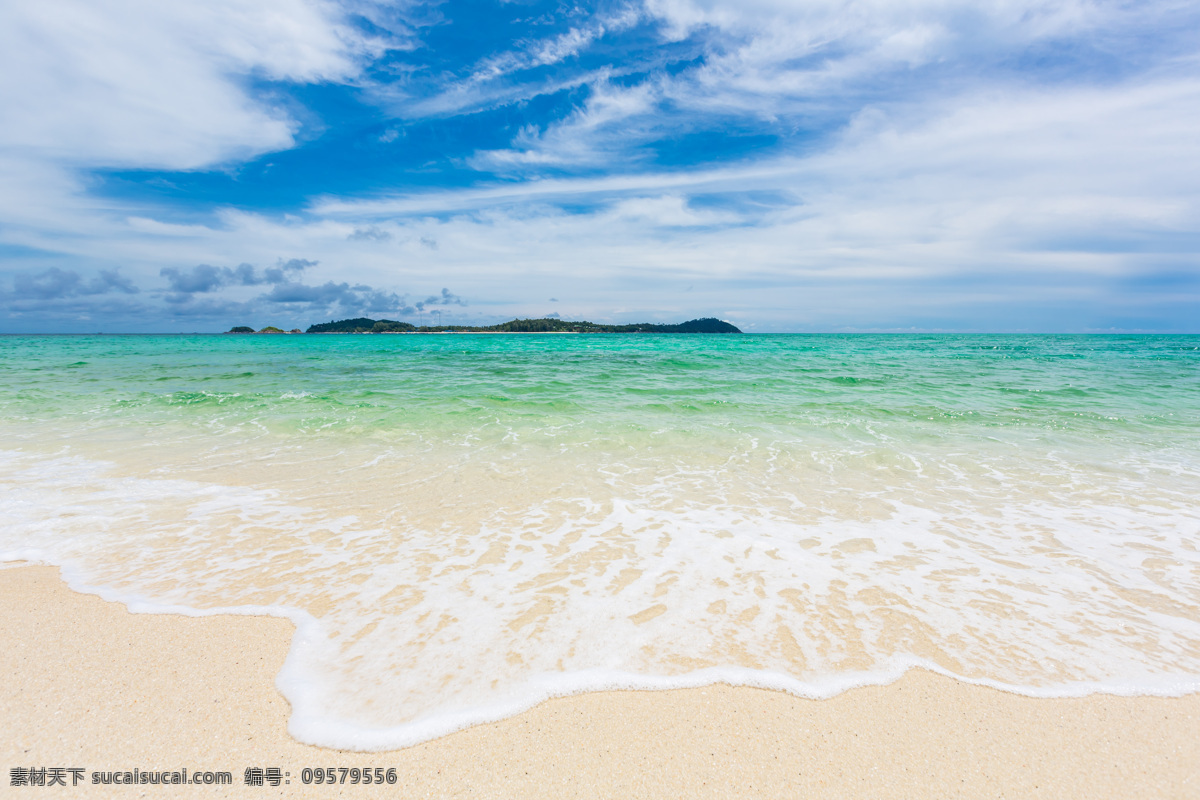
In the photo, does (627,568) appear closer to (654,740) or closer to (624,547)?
(624,547)

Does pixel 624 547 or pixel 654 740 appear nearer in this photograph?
pixel 654 740

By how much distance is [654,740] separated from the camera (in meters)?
2.46

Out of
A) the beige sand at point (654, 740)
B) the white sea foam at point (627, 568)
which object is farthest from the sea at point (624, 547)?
the beige sand at point (654, 740)

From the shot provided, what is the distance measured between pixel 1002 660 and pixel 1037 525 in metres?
2.83

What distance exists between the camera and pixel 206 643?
3139 mm

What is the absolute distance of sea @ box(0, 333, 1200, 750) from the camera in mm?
2973

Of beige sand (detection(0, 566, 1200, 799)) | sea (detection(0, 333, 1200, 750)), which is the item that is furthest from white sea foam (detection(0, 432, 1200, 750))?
beige sand (detection(0, 566, 1200, 799))

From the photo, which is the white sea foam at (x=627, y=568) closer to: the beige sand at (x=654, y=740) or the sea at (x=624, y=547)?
the sea at (x=624, y=547)

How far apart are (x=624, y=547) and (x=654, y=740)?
7.15ft

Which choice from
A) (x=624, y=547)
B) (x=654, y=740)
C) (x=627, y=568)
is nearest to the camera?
(x=654, y=740)

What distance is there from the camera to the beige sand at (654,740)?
2.24 metres

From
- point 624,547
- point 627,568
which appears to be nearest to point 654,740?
point 627,568

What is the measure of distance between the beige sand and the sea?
0.14m

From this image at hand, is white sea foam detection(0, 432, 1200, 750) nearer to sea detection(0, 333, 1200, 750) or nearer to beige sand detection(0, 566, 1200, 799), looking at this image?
sea detection(0, 333, 1200, 750)
